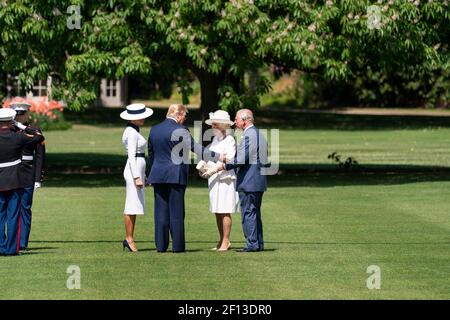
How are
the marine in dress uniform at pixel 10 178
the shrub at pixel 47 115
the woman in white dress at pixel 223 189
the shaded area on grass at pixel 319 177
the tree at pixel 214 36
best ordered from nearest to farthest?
the marine in dress uniform at pixel 10 178
the woman in white dress at pixel 223 189
the tree at pixel 214 36
the shaded area on grass at pixel 319 177
the shrub at pixel 47 115

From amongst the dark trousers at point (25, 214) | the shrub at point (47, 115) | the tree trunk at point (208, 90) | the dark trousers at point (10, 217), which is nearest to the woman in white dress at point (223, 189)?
the dark trousers at point (25, 214)

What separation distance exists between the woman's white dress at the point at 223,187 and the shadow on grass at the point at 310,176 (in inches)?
431

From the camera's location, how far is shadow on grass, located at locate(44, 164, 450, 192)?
2945cm

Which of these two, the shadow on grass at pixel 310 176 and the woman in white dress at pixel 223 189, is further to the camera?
the shadow on grass at pixel 310 176

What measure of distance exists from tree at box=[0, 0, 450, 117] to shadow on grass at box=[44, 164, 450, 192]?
2038mm

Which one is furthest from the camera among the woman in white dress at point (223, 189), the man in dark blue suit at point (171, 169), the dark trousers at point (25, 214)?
the dark trousers at point (25, 214)

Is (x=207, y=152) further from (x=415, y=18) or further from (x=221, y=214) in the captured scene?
(x=415, y=18)

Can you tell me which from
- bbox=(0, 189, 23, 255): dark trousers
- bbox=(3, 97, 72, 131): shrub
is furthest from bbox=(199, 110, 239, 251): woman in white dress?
bbox=(3, 97, 72, 131): shrub

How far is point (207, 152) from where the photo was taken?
17.3 metres

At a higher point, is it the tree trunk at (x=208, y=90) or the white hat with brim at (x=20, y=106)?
the white hat with brim at (x=20, y=106)

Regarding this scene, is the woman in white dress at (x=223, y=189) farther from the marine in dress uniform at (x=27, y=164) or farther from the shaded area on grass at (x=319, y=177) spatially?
the shaded area on grass at (x=319, y=177)

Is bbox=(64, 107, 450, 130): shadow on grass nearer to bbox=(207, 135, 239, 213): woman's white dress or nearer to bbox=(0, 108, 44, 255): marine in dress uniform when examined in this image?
bbox=(207, 135, 239, 213): woman's white dress

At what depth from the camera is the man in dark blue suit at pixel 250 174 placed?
1723 centimetres

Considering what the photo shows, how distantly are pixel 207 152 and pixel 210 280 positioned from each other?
2996 mm
